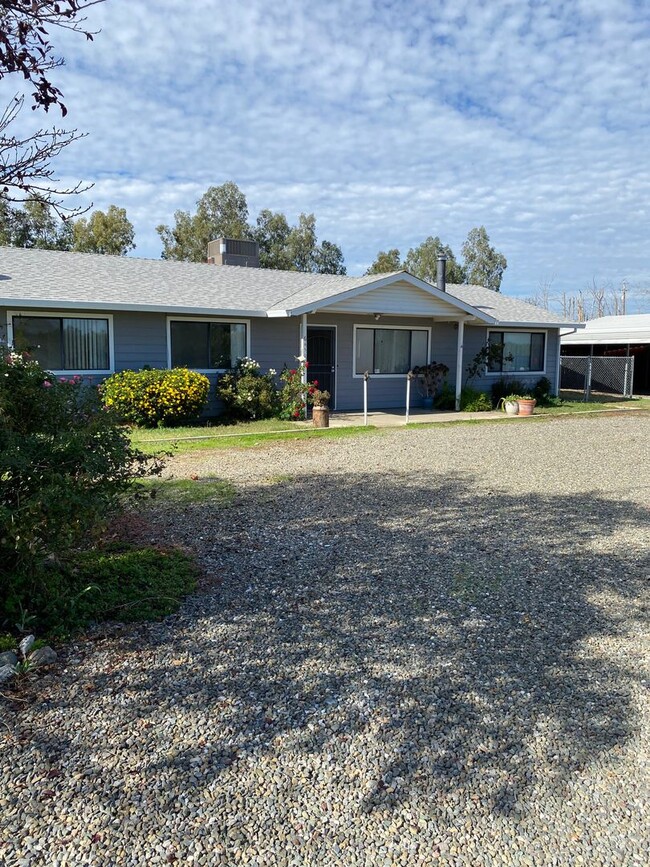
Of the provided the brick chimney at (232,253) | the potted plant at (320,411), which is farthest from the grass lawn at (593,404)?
the brick chimney at (232,253)

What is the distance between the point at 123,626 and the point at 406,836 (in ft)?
7.28

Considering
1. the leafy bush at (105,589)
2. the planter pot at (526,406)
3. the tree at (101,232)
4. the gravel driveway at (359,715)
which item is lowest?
the gravel driveway at (359,715)

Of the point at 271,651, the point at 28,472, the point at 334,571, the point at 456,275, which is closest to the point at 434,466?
the point at 334,571

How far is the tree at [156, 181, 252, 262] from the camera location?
131ft

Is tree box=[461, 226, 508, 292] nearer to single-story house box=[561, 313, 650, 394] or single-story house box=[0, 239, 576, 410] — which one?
single-story house box=[561, 313, 650, 394]

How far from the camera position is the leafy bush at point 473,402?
17.8m

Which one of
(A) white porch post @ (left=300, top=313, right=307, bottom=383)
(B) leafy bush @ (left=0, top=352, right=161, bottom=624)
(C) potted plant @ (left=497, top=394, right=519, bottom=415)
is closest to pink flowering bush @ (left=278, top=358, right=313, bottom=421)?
(A) white porch post @ (left=300, top=313, right=307, bottom=383)

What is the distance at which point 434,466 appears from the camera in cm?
968

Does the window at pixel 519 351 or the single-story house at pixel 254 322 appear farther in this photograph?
the window at pixel 519 351

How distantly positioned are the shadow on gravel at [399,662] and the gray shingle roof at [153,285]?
841 cm

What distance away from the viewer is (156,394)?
13141 millimetres

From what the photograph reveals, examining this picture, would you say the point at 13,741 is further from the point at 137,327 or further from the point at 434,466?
the point at 137,327

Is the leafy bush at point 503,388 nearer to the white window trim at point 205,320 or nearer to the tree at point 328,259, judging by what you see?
the white window trim at point 205,320

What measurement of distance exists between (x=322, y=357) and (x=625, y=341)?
1443 centimetres
